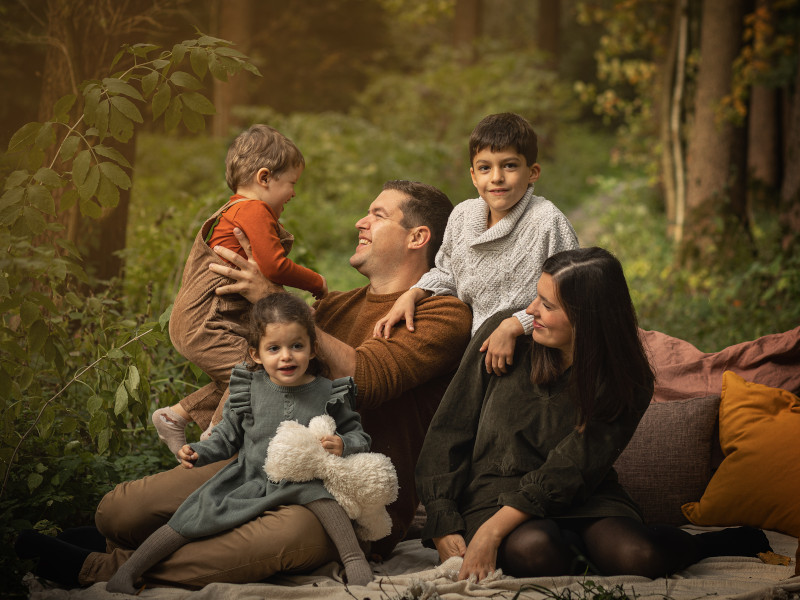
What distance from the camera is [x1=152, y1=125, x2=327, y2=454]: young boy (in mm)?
3281

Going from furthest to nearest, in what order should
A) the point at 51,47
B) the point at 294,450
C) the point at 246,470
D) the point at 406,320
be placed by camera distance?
the point at 51,47 < the point at 406,320 < the point at 246,470 < the point at 294,450

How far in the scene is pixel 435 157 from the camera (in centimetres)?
1485

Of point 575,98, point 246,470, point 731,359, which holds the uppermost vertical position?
point 575,98

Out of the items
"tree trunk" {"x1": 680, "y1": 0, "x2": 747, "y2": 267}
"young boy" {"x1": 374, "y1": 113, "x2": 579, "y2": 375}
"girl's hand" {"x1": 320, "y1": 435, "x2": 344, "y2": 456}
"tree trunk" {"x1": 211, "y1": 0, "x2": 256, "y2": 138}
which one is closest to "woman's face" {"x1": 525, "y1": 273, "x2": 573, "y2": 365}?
"young boy" {"x1": 374, "y1": 113, "x2": 579, "y2": 375}

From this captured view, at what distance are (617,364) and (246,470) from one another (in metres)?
1.30

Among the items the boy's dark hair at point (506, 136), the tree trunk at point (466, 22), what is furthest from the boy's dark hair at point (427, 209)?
the tree trunk at point (466, 22)

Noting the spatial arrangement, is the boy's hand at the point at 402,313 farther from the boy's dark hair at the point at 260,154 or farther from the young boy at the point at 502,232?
the boy's dark hair at the point at 260,154

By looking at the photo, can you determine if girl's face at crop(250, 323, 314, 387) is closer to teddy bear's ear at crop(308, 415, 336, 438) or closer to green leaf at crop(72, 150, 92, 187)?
teddy bear's ear at crop(308, 415, 336, 438)

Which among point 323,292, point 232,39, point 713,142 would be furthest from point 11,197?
point 232,39

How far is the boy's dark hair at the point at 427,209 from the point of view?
147 inches

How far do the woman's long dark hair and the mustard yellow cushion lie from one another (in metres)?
0.87

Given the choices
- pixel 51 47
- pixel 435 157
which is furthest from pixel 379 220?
pixel 435 157

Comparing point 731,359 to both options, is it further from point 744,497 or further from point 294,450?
point 294,450

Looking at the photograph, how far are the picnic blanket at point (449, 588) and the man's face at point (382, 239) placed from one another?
1301 mm
